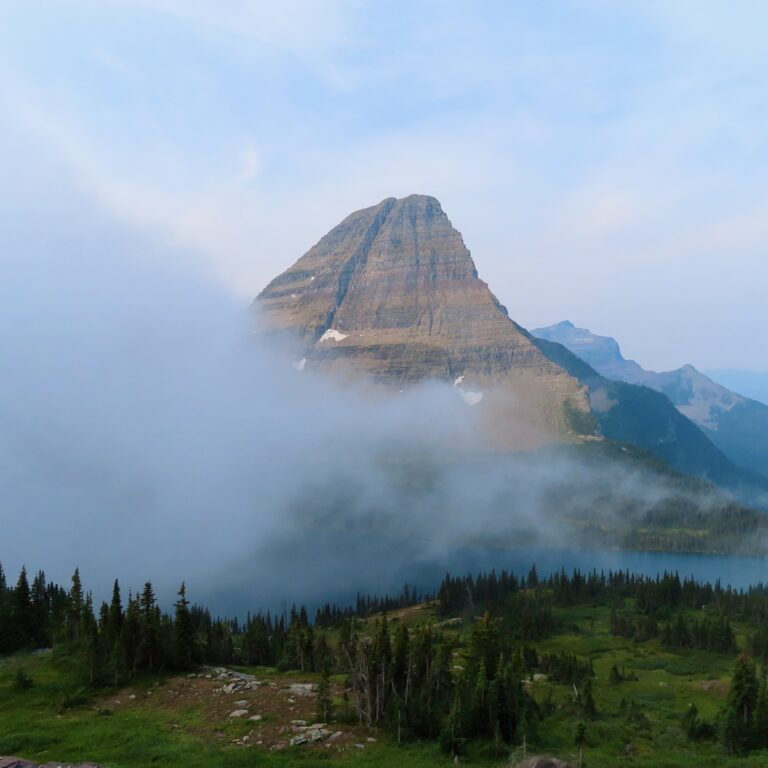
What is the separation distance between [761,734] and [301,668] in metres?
54.2

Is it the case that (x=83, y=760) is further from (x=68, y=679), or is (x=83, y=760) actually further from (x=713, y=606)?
(x=713, y=606)

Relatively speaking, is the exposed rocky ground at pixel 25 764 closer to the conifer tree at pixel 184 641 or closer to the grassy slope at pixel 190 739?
the grassy slope at pixel 190 739

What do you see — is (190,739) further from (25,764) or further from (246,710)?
(25,764)

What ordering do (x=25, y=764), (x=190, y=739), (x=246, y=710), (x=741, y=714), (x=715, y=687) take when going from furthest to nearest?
(x=715, y=687), (x=741, y=714), (x=246, y=710), (x=190, y=739), (x=25, y=764)

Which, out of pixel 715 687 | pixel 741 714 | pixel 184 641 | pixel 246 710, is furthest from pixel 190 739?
pixel 715 687

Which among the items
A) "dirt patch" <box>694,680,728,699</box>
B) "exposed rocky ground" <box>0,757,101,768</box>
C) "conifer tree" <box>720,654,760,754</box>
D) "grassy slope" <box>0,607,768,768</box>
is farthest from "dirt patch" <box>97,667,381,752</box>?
"dirt patch" <box>694,680,728,699</box>

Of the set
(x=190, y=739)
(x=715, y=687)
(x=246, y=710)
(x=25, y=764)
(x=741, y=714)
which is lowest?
(x=715, y=687)

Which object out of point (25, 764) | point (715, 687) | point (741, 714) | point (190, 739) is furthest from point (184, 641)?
point (715, 687)

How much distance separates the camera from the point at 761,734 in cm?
5400

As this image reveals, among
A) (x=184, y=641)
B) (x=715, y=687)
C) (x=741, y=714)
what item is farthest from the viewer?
(x=715, y=687)

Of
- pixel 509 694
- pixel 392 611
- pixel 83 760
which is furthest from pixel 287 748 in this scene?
pixel 392 611

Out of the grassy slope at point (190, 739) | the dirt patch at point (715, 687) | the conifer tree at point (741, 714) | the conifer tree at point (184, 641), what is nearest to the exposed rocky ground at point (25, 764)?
the grassy slope at point (190, 739)

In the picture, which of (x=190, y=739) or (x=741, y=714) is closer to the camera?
(x=190, y=739)

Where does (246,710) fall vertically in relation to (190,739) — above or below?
below
